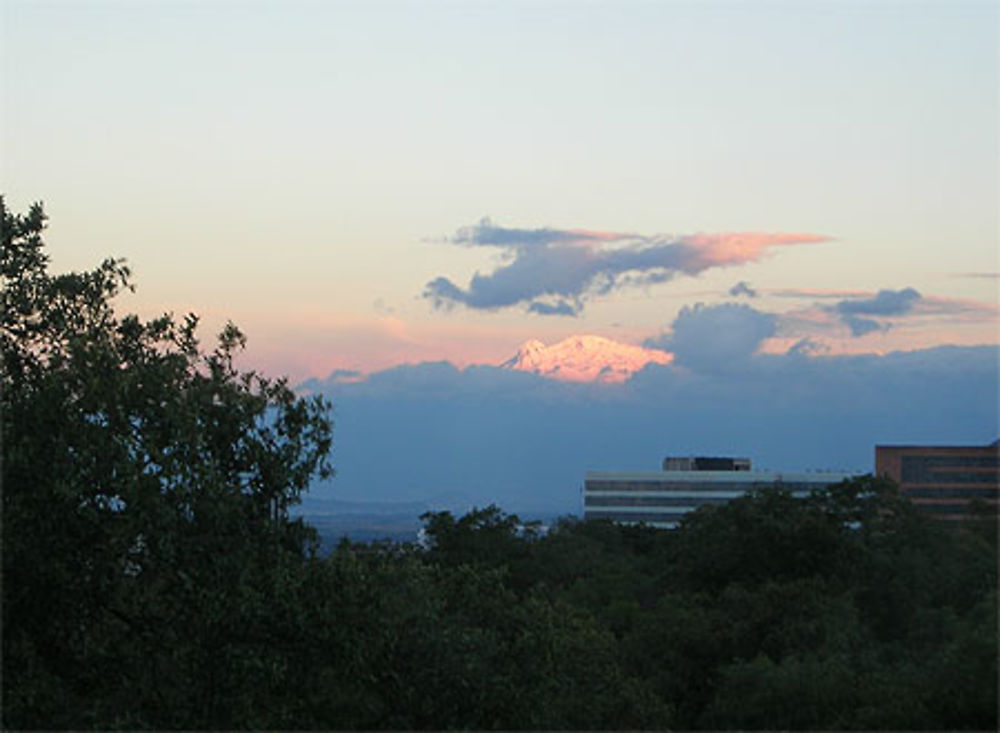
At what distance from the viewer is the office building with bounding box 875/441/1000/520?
17900 centimetres

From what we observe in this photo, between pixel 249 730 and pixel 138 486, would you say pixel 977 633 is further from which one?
pixel 138 486

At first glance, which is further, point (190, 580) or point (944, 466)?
point (944, 466)

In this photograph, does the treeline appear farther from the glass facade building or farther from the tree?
the glass facade building

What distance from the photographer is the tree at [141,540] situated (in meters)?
19.9

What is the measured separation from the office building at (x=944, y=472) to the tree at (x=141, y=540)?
16580 cm

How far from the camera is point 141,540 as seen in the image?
66.2 ft

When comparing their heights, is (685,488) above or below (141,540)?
below

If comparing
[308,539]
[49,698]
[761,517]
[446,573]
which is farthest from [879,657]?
[49,698]

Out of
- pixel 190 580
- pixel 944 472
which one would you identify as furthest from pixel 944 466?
pixel 190 580

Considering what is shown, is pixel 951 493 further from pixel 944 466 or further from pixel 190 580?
pixel 190 580

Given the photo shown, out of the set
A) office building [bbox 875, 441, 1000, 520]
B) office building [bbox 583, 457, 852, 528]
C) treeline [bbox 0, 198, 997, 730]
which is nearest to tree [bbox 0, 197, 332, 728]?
treeline [bbox 0, 198, 997, 730]

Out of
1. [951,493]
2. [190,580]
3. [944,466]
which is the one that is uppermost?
[190,580]

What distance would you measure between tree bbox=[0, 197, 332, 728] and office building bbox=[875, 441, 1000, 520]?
166 meters

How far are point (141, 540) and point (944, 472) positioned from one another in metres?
172
